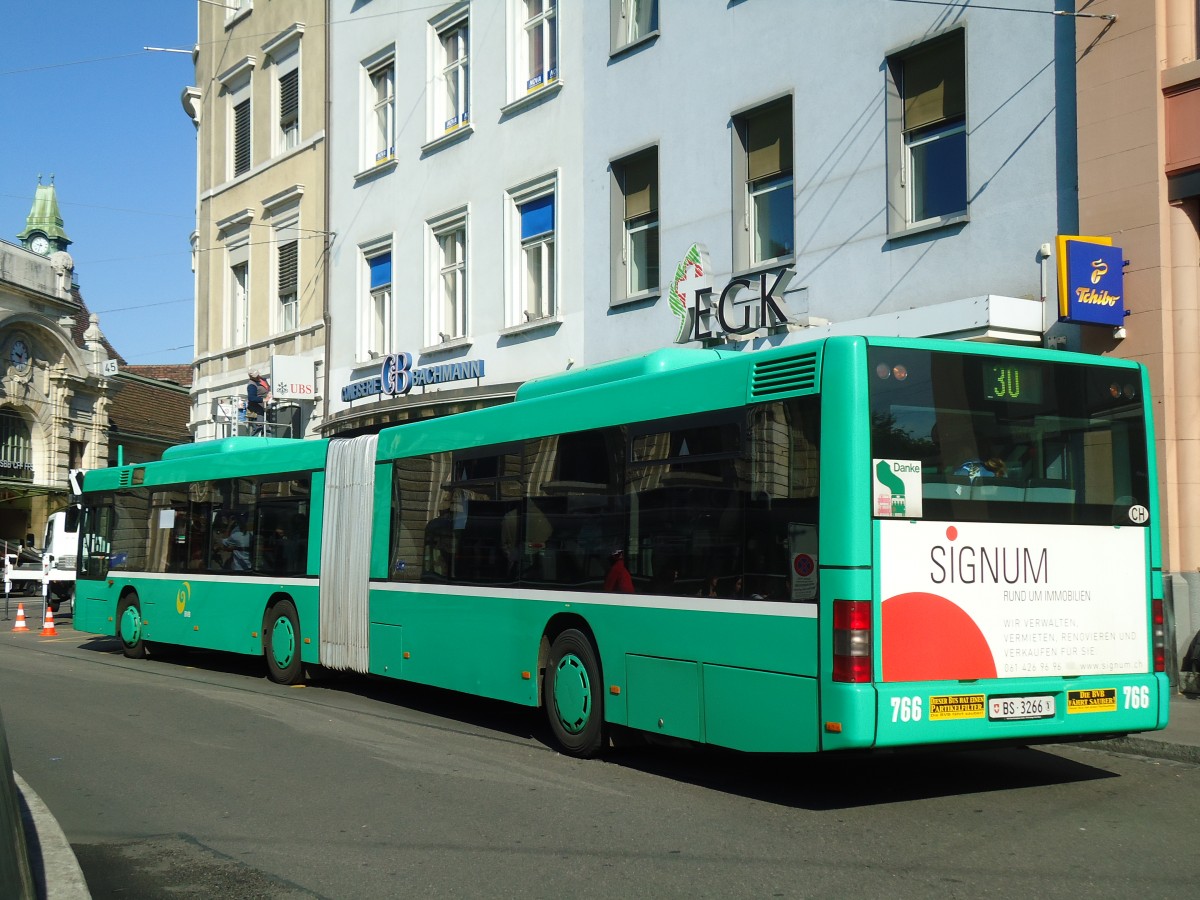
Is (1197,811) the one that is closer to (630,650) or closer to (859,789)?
(859,789)

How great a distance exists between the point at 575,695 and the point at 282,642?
6261 millimetres

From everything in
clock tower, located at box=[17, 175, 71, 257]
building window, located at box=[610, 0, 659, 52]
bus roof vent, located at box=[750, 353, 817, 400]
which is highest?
clock tower, located at box=[17, 175, 71, 257]

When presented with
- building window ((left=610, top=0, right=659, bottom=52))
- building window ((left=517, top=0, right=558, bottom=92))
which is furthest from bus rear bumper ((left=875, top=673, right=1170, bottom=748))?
building window ((left=517, top=0, right=558, bottom=92))

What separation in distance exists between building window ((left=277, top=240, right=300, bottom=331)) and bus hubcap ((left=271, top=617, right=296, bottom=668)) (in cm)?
1394

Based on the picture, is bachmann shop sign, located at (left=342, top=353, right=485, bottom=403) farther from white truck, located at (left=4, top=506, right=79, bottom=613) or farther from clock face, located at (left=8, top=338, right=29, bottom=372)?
clock face, located at (left=8, top=338, right=29, bottom=372)

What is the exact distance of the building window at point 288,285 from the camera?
28.5m

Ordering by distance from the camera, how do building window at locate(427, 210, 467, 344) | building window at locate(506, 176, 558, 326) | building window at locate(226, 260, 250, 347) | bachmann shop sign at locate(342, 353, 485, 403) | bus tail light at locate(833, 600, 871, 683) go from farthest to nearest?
building window at locate(226, 260, 250, 347), building window at locate(427, 210, 467, 344), bachmann shop sign at locate(342, 353, 485, 403), building window at locate(506, 176, 558, 326), bus tail light at locate(833, 600, 871, 683)

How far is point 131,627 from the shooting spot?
18844mm

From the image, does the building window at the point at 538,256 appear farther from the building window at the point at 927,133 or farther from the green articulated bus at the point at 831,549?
the green articulated bus at the point at 831,549

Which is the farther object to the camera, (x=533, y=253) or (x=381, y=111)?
(x=381, y=111)

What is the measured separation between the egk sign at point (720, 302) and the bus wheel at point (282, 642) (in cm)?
603

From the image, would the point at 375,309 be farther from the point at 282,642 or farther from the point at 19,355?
the point at 19,355

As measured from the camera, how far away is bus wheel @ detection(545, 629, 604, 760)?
31.8 ft

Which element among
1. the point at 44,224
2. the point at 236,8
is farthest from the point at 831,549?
the point at 44,224
